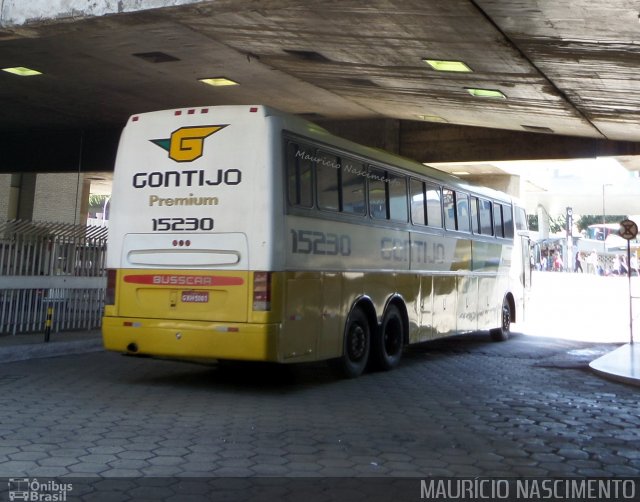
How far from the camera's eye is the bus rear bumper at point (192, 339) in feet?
27.3

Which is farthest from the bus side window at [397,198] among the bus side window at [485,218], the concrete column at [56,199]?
the concrete column at [56,199]

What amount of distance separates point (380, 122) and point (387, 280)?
8.52 m

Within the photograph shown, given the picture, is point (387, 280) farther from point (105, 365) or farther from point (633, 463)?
point (633, 463)

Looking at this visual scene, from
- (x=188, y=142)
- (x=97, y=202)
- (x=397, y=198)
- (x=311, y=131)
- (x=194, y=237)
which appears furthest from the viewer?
(x=97, y=202)

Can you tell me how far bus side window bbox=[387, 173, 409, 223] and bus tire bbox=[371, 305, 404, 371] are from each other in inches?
57.6

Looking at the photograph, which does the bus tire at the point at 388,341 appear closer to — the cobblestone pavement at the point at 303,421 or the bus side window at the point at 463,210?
the cobblestone pavement at the point at 303,421

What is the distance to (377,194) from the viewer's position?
10.8 metres

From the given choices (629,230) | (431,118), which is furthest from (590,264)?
(431,118)

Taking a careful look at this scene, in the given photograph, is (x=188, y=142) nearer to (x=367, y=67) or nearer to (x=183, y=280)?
(x=183, y=280)

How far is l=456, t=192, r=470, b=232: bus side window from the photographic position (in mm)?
13641

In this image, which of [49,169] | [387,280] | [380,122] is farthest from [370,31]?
[49,169]

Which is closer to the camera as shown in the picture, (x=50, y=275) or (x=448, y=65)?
(x=448, y=65)

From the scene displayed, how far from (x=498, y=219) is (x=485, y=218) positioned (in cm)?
103

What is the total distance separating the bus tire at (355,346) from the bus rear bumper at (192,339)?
1.89 m
